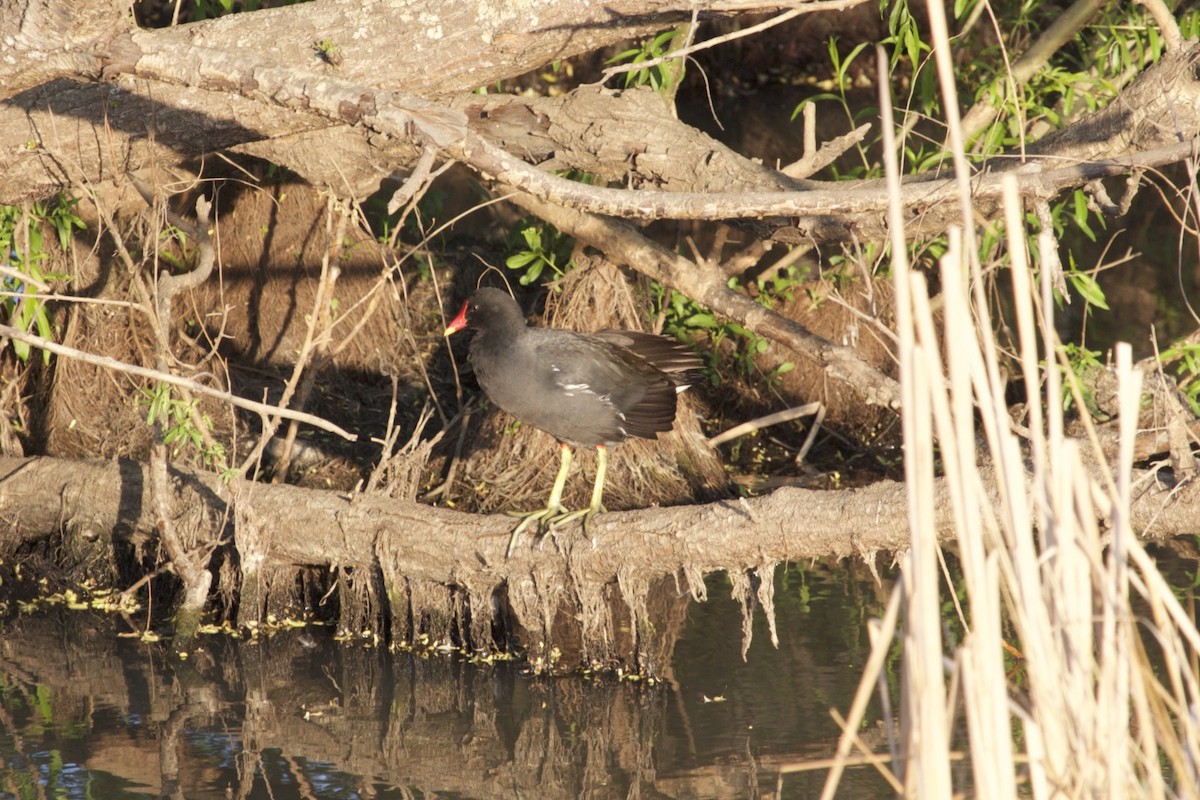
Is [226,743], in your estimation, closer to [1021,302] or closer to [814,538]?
[814,538]

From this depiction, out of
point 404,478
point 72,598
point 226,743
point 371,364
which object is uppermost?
point 371,364

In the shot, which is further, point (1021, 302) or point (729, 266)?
point (729, 266)

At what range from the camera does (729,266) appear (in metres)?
5.31

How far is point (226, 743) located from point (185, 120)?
1741 millimetres

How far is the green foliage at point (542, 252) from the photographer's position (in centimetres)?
539

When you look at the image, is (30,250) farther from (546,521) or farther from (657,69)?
(657,69)

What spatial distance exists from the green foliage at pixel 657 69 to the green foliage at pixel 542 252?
0.76 meters

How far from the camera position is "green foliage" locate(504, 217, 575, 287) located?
539 centimetres

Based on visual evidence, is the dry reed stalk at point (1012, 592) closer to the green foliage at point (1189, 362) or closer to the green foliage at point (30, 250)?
the green foliage at point (1189, 362)

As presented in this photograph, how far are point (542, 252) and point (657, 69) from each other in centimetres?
97

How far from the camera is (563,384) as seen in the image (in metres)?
4.17

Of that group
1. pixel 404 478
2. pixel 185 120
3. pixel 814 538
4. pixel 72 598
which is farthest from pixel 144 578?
pixel 814 538

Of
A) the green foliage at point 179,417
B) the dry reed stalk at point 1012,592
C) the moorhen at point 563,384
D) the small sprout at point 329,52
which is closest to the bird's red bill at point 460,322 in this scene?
the moorhen at point 563,384

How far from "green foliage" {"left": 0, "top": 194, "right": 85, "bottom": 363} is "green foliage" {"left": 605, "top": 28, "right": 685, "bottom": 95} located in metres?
2.07
